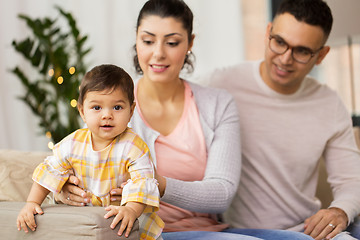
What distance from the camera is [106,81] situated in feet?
4.33

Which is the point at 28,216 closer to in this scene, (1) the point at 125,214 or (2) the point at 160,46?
(1) the point at 125,214

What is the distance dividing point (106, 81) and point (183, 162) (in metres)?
0.57

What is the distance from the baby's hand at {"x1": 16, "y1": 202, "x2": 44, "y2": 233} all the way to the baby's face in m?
0.25

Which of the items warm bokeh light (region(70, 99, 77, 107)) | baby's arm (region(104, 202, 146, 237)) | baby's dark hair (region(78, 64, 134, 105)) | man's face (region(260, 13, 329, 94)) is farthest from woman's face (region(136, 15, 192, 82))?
warm bokeh light (region(70, 99, 77, 107))

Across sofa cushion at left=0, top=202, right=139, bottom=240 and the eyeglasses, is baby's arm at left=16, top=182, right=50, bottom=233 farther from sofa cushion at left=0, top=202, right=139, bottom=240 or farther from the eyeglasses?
the eyeglasses

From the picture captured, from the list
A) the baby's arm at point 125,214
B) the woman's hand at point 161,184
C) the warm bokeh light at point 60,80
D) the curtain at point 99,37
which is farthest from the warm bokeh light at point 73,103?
the baby's arm at point 125,214

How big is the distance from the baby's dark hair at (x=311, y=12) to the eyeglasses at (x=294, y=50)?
4.1 inches

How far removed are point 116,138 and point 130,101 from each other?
11cm

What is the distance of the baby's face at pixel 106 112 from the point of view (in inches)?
52.0

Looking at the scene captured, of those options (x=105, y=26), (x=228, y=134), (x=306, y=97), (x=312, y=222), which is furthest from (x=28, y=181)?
(x=105, y=26)

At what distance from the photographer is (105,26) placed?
362cm

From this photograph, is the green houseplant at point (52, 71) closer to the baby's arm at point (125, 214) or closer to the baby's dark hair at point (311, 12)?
the baby's dark hair at point (311, 12)

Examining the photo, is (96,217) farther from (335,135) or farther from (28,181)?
(335,135)

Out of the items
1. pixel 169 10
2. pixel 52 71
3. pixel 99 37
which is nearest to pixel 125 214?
pixel 169 10
